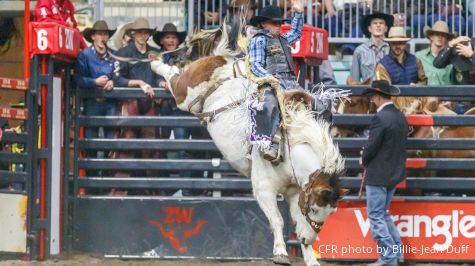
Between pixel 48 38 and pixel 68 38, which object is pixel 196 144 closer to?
pixel 68 38

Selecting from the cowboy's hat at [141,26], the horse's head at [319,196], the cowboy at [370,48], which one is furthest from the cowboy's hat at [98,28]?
the horse's head at [319,196]

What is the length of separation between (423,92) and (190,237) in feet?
8.48

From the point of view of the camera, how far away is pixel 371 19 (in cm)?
1203

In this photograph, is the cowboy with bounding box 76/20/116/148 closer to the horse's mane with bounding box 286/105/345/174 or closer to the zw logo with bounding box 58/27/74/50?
the zw logo with bounding box 58/27/74/50

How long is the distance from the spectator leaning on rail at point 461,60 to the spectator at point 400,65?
0.23 meters

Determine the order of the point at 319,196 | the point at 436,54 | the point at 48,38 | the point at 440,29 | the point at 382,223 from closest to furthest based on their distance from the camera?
1. the point at 319,196
2. the point at 382,223
3. the point at 48,38
4. the point at 440,29
5. the point at 436,54

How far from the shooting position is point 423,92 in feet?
33.6

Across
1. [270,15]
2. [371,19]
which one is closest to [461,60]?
[371,19]

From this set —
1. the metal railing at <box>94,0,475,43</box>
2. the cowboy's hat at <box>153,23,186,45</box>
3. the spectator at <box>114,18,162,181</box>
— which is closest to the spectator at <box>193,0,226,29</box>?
the metal railing at <box>94,0,475,43</box>

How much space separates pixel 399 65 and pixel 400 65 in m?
0.01

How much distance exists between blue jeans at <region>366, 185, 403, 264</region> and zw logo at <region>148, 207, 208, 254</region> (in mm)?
1731

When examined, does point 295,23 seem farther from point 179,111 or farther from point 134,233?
point 134,233

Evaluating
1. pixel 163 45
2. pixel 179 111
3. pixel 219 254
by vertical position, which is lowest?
pixel 219 254

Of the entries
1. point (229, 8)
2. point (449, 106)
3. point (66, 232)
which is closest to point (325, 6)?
point (229, 8)
